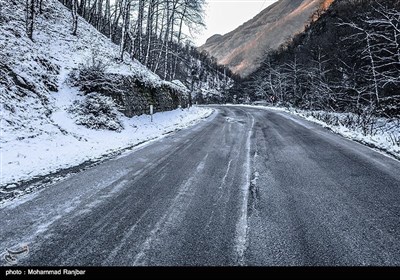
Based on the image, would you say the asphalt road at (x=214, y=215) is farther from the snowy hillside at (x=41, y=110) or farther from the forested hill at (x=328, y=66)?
the forested hill at (x=328, y=66)

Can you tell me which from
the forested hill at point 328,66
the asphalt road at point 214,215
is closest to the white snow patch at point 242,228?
the asphalt road at point 214,215

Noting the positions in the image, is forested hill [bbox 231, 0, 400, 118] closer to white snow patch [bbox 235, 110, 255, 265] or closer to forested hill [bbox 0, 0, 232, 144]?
forested hill [bbox 0, 0, 232, 144]

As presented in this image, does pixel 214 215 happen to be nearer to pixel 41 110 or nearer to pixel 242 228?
pixel 242 228

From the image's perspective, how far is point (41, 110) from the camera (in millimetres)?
10094

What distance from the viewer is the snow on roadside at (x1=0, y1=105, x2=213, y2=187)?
20.3 feet

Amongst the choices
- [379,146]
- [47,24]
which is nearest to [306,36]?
[47,24]

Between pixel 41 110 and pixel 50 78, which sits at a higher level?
pixel 50 78

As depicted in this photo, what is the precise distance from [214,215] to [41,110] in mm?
8828

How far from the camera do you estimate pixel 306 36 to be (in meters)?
63.2

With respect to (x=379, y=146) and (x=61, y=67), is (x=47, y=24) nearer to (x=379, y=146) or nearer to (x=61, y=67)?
(x=61, y=67)

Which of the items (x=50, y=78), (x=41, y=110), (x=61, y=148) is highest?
(x=50, y=78)

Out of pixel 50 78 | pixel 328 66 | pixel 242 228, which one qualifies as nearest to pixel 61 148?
pixel 50 78

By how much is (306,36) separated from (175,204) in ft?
224
